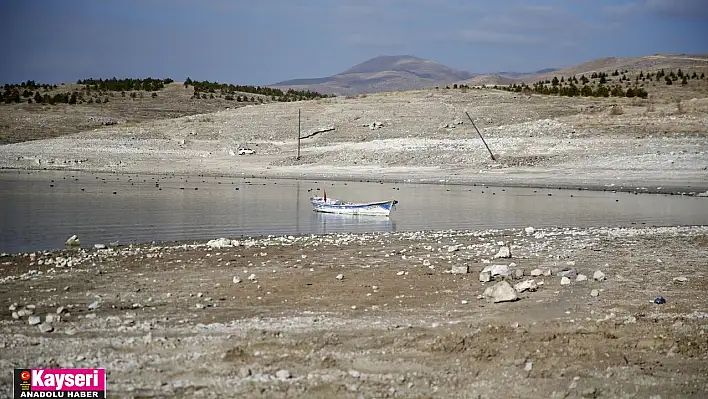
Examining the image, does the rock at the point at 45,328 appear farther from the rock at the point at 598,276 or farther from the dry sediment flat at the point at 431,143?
the dry sediment flat at the point at 431,143

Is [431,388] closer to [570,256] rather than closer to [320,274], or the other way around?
[320,274]

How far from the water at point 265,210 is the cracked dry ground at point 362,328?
185 inches

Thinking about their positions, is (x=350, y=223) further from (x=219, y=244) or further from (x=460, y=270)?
(x=460, y=270)

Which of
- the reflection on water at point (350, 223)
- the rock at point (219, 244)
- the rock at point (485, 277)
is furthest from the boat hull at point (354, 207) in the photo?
the rock at point (485, 277)

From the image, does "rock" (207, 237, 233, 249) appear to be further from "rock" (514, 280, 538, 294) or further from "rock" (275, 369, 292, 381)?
"rock" (275, 369, 292, 381)

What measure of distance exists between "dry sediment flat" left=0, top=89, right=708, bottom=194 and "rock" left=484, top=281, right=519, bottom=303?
20.0 m

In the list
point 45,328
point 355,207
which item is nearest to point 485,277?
point 45,328

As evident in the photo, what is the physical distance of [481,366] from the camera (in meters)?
6.61

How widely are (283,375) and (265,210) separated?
15.3 metres

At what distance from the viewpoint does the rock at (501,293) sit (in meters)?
8.77

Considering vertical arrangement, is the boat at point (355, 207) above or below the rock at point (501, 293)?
below

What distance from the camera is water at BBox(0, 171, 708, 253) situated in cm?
1698

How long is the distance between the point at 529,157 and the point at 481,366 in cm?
2855

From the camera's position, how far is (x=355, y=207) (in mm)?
21000
